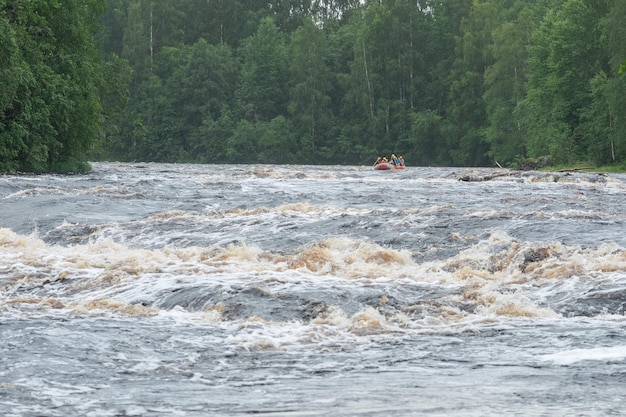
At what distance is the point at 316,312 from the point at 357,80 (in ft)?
228

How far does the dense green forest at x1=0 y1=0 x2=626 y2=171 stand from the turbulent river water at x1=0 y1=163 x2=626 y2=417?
105 feet

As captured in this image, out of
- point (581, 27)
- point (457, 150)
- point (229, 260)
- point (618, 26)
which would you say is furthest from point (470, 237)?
point (457, 150)

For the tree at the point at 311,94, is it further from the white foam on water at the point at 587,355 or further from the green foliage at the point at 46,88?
the white foam on water at the point at 587,355

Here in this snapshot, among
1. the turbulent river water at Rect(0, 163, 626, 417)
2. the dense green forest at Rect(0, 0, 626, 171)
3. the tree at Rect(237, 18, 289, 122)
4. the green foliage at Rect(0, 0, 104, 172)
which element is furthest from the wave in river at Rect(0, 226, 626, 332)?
the tree at Rect(237, 18, 289, 122)

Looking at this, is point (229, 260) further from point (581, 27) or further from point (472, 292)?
point (581, 27)

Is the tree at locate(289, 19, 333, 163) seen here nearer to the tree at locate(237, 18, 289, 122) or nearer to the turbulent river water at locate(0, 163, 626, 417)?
the tree at locate(237, 18, 289, 122)

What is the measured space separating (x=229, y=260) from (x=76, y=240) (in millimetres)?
4636

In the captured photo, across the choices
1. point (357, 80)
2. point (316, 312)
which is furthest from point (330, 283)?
point (357, 80)

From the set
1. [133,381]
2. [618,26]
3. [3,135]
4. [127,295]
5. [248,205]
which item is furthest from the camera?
[618,26]

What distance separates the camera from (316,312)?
11492 millimetres

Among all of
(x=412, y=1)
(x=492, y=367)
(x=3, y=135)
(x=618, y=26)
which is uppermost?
(x=412, y=1)

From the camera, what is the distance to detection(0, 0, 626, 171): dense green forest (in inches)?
2101

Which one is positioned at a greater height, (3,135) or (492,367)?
(3,135)

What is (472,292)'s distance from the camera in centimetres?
1243
